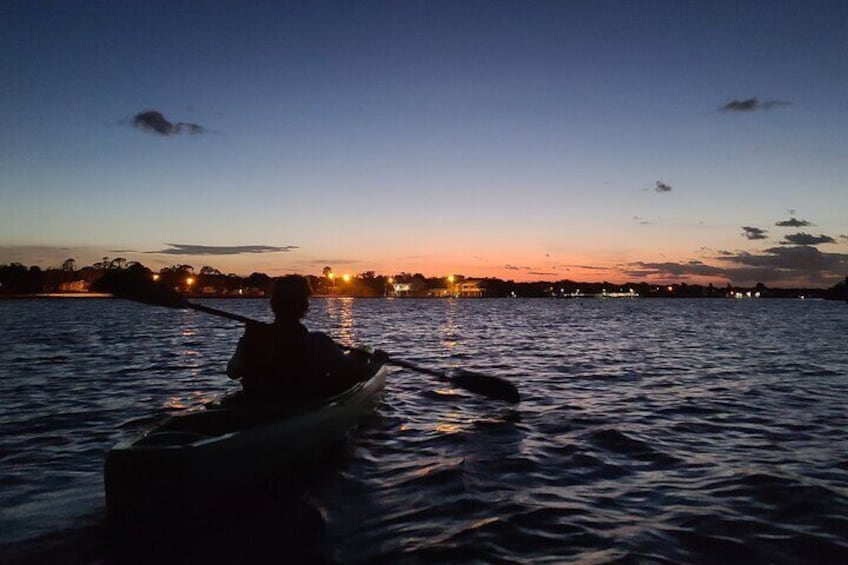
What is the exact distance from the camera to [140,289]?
854cm

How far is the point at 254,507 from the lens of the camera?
621 centimetres

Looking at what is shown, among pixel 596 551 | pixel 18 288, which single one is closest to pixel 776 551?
pixel 596 551

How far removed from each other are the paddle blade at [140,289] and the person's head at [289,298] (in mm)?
2183

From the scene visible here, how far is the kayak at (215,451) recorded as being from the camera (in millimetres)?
5340

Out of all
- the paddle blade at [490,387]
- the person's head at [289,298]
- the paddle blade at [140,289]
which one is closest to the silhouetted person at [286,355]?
the person's head at [289,298]

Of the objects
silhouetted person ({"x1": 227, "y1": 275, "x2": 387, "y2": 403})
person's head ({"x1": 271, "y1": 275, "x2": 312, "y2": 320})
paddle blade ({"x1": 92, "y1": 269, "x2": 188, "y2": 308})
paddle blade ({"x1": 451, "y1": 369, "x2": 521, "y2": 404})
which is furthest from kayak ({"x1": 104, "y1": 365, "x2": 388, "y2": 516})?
paddle blade ({"x1": 451, "y1": 369, "x2": 521, "y2": 404})

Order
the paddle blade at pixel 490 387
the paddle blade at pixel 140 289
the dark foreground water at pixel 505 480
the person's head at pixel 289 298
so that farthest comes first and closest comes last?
1. the paddle blade at pixel 490 387
2. the paddle blade at pixel 140 289
3. the person's head at pixel 289 298
4. the dark foreground water at pixel 505 480

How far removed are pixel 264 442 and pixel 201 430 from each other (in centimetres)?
93

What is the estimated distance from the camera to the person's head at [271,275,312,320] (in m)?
7.17

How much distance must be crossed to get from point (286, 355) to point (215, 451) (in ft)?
6.27

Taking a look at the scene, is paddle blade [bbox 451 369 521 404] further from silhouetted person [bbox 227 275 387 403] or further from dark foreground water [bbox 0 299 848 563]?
silhouetted person [bbox 227 275 387 403]

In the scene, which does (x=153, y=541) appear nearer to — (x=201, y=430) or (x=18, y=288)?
(x=201, y=430)

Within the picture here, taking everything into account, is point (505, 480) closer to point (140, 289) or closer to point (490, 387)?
point (490, 387)

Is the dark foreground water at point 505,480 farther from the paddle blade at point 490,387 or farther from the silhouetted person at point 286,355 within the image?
the silhouetted person at point 286,355
